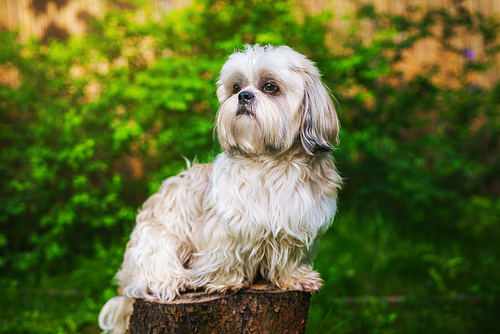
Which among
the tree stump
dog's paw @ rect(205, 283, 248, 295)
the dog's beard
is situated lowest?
the tree stump

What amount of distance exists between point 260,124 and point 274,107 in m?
0.11

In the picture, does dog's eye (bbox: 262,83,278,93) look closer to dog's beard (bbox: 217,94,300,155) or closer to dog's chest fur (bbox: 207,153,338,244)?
dog's beard (bbox: 217,94,300,155)

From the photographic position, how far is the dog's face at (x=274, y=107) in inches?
68.7

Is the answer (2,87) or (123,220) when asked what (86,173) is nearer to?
(123,220)

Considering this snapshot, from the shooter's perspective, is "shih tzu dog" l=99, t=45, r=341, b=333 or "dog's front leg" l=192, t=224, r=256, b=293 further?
"dog's front leg" l=192, t=224, r=256, b=293

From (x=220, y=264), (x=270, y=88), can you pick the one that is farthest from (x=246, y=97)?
(x=220, y=264)

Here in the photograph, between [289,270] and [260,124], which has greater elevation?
[260,124]

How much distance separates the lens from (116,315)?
90.7 inches

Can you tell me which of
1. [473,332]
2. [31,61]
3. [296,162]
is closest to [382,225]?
[473,332]

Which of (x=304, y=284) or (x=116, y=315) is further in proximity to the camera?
(x=116, y=315)

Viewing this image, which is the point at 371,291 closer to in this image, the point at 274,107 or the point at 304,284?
the point at 304,284

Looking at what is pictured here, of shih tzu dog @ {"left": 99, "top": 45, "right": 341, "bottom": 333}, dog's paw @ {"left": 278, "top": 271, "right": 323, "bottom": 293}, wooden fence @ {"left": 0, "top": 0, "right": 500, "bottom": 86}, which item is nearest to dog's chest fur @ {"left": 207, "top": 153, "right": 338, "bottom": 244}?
shih tzu dog @ {"left": 99, "top": 45, "right": 341, "bottom": 333}

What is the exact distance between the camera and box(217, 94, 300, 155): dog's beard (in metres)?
1.73

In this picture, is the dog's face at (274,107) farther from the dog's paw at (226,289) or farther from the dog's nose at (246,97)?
the dog's paw at (226,289)
